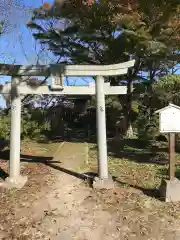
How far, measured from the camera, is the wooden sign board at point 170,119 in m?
5.93

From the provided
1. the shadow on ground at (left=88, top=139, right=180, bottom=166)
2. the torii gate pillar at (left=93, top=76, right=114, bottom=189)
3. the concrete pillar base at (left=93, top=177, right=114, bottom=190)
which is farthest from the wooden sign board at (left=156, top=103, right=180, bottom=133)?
the shadow on ground at (left=88, top=139, right=180, bottom=166)

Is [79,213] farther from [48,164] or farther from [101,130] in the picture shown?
[48,164]

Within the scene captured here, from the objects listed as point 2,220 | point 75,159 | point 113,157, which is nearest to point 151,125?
point 113,157

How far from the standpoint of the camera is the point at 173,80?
42.8 feet

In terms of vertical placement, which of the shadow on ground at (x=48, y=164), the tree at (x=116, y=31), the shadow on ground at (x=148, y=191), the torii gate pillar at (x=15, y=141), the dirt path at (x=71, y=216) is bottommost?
the dirt path at (x=71, y=216)

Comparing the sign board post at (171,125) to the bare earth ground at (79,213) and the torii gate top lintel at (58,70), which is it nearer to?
the bare earth ground at (79,213)

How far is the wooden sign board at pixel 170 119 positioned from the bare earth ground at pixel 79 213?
4.35ft

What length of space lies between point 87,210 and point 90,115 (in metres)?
17.0

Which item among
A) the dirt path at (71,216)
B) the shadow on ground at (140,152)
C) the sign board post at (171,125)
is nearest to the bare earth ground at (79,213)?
the dirt path at (71,216)

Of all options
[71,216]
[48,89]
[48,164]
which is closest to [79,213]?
[71,216]

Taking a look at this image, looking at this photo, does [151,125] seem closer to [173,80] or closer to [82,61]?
[173,80]

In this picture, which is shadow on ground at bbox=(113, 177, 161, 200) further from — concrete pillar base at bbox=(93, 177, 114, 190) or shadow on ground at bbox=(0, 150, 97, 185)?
shadow on ground at bbox=(0, 150, 97, 185)

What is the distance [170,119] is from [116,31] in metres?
8.94

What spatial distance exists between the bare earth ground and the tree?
6.28 metres
